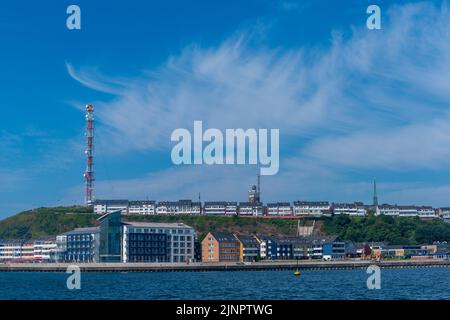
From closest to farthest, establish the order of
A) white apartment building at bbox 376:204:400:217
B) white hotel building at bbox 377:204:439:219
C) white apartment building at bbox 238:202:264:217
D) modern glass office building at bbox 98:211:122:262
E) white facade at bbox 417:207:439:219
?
modern glass office building at bbox 98:211:122:262, white apartment building at bbox 238:202:264:217, white apartment building at bbox 376:204:400:217, white hotel building at bbox 377:204:439:219, white facade at bbox 417:207:439:219

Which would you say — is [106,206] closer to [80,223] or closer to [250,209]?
[80,223]

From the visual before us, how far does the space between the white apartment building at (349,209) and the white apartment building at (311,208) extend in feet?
6.58

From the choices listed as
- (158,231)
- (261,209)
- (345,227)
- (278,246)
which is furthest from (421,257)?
(158,231)

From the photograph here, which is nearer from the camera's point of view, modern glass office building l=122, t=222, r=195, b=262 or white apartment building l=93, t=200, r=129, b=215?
modern glass office building l=122, t=222, r=195, b=262

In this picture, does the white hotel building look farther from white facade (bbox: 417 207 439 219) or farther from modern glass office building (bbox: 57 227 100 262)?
modern glass office building (bbox: 57 227 100 262)

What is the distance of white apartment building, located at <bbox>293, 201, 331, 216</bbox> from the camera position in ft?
508

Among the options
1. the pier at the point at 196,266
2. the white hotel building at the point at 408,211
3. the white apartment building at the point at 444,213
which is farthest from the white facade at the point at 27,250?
the white apartment building at the point at 444,213

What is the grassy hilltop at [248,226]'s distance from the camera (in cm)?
13375

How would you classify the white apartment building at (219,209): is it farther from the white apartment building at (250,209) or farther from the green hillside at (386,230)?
Answer: the green hillside at (386,230)

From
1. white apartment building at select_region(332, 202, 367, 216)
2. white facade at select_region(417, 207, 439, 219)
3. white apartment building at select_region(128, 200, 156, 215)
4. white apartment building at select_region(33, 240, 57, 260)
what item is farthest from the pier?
white facade at select_region(417, 207, 439, 219)

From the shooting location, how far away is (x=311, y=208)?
15625 cm

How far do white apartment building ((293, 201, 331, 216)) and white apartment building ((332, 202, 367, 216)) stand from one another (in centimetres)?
201

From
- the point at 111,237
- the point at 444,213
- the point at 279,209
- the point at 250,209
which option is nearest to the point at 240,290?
the point at 111,237

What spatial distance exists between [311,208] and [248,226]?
2241 cm
